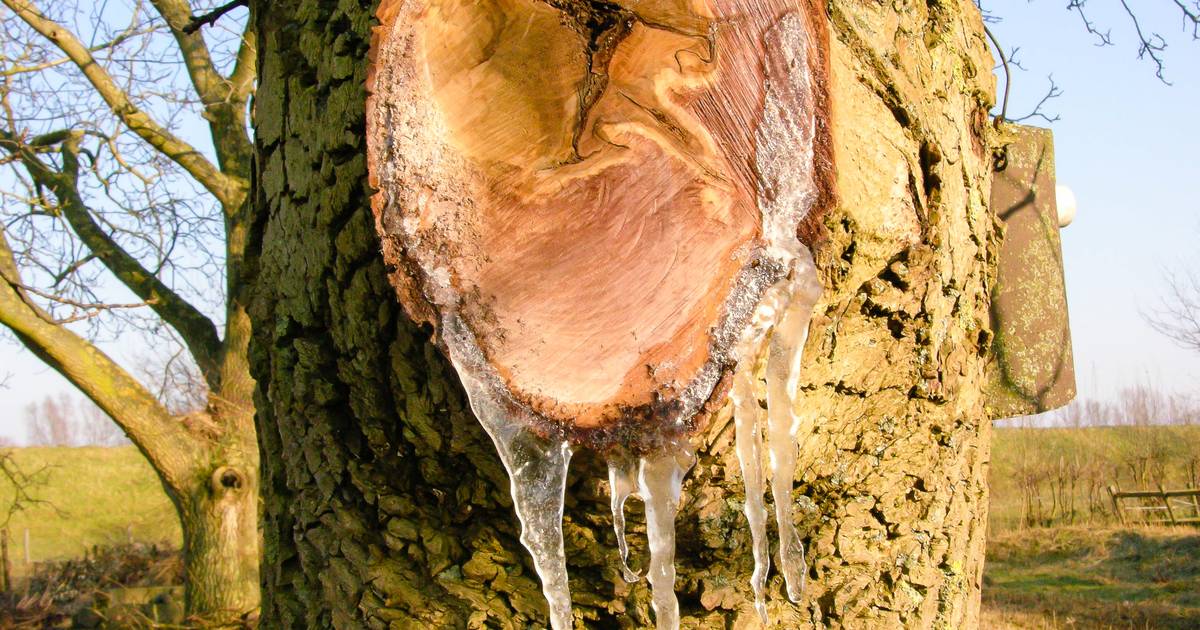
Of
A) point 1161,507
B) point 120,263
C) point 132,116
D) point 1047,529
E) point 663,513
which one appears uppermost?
point 132,116

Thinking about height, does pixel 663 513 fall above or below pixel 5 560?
above

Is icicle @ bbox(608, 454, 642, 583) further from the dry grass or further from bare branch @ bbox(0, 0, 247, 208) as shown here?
the dry grass

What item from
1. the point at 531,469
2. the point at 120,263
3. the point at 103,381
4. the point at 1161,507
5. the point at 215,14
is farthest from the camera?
the point at 1161,507

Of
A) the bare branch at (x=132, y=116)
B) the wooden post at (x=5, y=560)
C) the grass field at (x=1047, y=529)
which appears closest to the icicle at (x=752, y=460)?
the bare branch at (x=132, y=116)

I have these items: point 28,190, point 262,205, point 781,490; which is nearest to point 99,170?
point 28,190

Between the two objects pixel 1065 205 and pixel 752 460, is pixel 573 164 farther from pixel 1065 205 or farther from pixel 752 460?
pixel 1065 205

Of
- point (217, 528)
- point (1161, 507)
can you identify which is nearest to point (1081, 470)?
point (1161, 507)
